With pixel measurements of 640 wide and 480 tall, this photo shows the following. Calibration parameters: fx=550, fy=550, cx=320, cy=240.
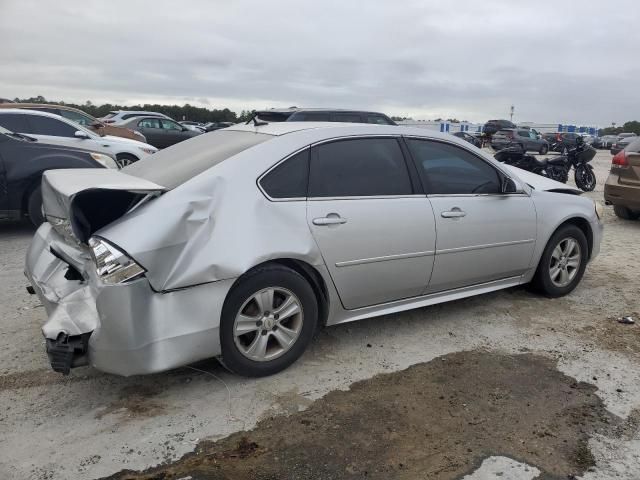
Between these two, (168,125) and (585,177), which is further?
(168,125)

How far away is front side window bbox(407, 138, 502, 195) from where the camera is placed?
416cm

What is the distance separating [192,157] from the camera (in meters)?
3.78

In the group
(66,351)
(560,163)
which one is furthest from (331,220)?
(560,163)

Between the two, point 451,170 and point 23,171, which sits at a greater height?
point 451,170

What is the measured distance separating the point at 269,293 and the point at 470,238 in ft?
5.78

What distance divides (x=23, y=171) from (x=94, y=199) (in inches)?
180

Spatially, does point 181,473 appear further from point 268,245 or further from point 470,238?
point 470,238

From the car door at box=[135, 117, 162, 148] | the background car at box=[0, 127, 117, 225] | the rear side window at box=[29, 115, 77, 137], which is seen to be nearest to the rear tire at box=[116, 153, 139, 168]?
the rear side window at box=[29, 115, 77, 137]

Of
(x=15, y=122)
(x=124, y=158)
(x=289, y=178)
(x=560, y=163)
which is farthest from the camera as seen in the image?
(x=560, y=163)

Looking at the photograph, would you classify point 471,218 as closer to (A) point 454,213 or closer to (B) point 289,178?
(A) point 454,213

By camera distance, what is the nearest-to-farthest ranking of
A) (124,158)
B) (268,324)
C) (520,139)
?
(268,324), (124,158), (520,139)

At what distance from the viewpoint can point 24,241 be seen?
703cm

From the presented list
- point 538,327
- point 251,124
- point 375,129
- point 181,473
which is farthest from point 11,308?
point 538,327

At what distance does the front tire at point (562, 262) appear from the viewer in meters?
4.92
